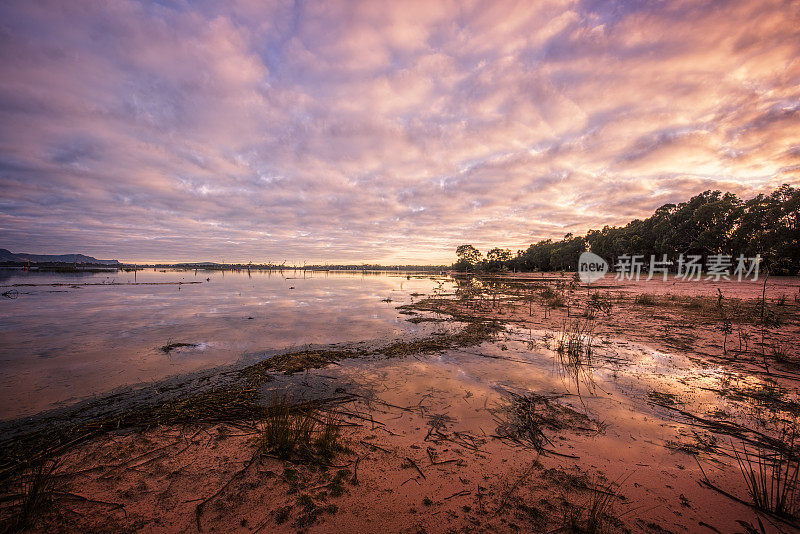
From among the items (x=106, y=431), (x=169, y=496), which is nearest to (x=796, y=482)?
(x=169, y=496)

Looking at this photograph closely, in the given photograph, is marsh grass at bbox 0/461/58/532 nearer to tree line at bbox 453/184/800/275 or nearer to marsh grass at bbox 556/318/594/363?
marsh grass at bbox 556/318/594/363

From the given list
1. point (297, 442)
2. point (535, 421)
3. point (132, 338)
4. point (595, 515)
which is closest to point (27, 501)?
point (297, 442)

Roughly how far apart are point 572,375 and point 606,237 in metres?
88.5

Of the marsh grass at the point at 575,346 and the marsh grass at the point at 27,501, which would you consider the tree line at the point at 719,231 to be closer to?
the marsh grass at the point at 575,346

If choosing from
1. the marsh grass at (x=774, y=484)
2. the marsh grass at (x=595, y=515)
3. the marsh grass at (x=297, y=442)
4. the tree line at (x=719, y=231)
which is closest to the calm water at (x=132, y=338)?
the marsh grass at (x=297, y=442)

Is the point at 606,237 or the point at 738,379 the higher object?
the point at 606,237

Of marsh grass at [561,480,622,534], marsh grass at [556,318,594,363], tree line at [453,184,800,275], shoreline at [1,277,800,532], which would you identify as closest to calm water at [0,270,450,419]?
shoreline at [1,277,800,532]

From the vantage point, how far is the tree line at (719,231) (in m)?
40.3

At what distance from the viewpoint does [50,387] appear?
6.74 metres

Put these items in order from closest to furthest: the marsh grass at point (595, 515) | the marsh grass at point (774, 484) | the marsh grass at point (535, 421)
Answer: the marsh grass at point (595, 515), the marsh grass at point (774, 484), the marsh grass at point (535, 421)

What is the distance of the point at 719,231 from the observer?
49812 mm

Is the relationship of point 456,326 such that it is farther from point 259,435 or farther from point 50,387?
point 50,387

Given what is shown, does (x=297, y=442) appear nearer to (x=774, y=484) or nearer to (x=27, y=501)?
(x=27, y=501)

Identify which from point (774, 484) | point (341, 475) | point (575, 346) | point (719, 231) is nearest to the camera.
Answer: point (774, 484)
